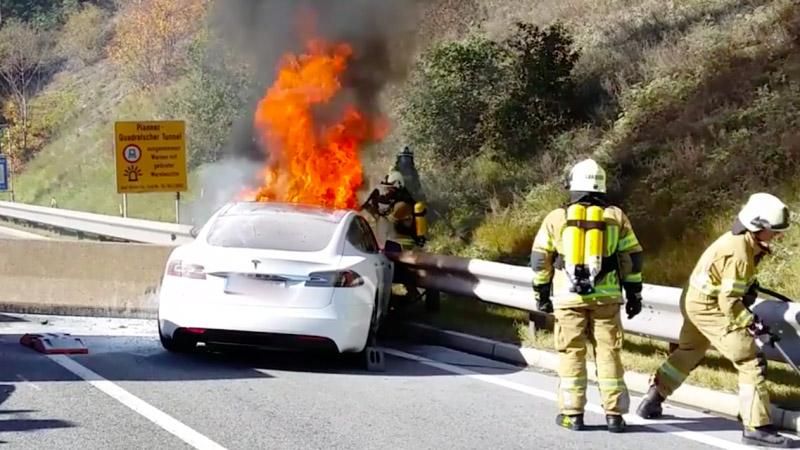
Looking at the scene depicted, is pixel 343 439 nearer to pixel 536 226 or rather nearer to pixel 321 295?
pixel 321 295

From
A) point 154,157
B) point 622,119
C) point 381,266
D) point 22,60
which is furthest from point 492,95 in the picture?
point 22,60

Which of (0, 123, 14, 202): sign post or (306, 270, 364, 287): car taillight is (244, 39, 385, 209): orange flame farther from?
(0, 123, 14, 202): sign post

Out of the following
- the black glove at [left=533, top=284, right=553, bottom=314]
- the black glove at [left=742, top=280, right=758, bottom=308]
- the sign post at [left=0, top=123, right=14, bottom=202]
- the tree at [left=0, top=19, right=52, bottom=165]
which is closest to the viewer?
the black glove at [left=742, top=280, right=758, bottom=308]

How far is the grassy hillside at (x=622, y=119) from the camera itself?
12.2 meters

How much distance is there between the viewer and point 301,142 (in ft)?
51.3

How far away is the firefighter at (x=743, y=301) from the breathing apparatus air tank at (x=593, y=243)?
60cm

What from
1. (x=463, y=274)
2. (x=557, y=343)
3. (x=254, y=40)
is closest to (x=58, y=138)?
(x=254, y=40)

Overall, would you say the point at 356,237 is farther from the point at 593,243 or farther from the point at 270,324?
the point at 593,243

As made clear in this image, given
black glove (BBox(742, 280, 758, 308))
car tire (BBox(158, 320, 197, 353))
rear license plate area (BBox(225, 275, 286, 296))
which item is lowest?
car tire (BBox(158, 320, 197, 353))

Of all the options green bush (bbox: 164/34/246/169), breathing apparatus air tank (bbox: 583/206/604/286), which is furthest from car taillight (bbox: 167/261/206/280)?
green bush (bbox: 164/34/246/169)

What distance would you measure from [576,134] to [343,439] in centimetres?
1044

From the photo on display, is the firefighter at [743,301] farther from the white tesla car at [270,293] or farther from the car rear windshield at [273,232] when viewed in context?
Answer: the car rear windshield at [273,232]

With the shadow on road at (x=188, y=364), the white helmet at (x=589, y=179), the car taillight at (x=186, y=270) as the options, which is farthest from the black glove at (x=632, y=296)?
A: the car taillight at (x=186, y=270)

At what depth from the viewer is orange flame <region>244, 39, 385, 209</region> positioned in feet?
49.7
